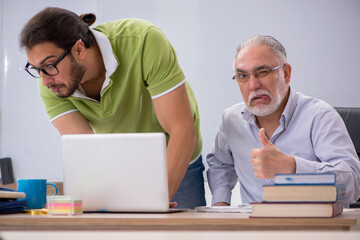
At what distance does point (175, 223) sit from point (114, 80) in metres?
0.98

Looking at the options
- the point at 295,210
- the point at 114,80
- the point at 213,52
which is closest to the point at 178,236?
the point at 295,210

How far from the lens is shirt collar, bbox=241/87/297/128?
6.89ft

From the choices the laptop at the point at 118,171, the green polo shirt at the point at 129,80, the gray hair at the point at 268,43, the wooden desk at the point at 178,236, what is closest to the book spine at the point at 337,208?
the wooden desk at the point at 178,236

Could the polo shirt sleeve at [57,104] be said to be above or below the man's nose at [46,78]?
below

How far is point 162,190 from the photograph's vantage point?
Result: 1418mm

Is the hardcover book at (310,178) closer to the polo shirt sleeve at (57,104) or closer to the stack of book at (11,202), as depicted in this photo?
the stack of book at (11,202)

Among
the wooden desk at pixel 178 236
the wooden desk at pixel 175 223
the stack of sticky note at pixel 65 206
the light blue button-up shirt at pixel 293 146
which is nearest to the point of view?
the wooden desk at pixel 178 236

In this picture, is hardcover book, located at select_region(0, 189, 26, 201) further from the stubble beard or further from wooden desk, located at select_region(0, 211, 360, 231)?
the stubble beard

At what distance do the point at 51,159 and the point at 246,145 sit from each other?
2296 millimetres

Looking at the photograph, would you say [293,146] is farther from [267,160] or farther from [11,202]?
[11,202]

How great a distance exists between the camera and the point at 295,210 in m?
1.16

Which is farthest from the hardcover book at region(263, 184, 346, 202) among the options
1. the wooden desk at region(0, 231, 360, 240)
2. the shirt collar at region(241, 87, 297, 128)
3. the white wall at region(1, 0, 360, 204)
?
the white wall at region(1, 0, 360, 204)

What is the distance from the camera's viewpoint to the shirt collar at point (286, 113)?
210 centimetres

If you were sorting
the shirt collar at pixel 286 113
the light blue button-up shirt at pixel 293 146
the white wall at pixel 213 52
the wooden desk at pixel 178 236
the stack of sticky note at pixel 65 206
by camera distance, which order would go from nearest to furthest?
1. the wooden desk at pixel 178 236
2. the stack of sticky note at pixel 65 206
3. the light blue button-up shirt at pixel 293 146
4. the shirt collar at pixel 286 113
5. the white wall at pixel 213 52
